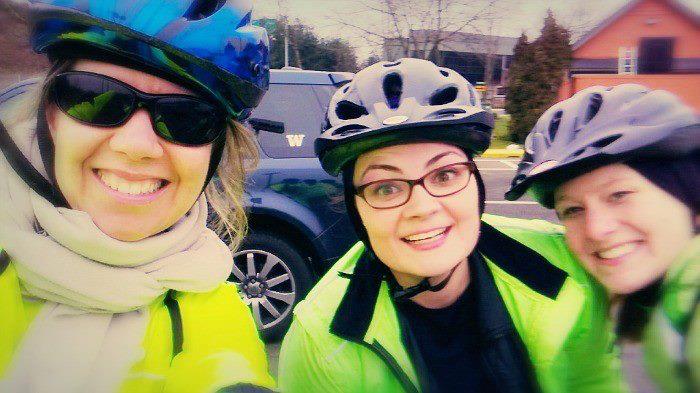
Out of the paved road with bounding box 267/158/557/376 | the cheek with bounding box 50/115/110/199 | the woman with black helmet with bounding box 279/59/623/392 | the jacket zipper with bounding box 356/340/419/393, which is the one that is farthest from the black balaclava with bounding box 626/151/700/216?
the paved road with bounding box 267/158/557/376

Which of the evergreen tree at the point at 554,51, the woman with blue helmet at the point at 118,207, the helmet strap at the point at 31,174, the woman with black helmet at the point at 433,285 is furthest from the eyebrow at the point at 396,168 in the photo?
the evergreen tree at the point at 554,51

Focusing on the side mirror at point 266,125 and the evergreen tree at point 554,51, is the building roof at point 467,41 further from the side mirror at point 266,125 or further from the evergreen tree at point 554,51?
the side mirror at point 266,125

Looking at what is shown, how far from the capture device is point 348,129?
1600 millimetres

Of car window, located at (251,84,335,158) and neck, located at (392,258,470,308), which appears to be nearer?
neck, located at (392,258,470,308)

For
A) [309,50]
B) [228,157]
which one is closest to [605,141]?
[228,157]

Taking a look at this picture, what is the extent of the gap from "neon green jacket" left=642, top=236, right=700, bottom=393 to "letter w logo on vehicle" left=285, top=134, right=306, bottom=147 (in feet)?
9.19

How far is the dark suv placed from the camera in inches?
146

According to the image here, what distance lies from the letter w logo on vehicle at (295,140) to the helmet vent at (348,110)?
206cm

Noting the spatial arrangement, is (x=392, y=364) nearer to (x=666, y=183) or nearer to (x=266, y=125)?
(x=666, y=183)

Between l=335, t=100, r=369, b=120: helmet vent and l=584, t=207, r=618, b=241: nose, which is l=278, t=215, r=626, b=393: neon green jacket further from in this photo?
l=335, t=100, r=369, b=120: helmet vent

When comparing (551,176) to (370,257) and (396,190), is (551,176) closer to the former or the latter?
(396,190)

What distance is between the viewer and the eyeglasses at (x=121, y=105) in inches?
50.9

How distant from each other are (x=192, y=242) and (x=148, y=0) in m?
0.64

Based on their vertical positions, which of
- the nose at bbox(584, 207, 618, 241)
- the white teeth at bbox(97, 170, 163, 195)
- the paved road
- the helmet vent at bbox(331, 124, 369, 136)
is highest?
the helmet vent at bbox(331, 124, 369, 136)
